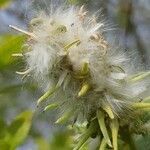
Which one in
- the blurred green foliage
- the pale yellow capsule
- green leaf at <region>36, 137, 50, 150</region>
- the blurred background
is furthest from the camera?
green leaf at <region>36, 137, 50, 150</region>

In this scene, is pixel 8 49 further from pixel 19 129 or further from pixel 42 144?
pixel 42 144

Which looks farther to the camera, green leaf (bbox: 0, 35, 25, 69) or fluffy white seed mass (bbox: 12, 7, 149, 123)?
green leaf (bbox: 0, 35, 25, 69)

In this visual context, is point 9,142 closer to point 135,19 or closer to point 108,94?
point 108,94

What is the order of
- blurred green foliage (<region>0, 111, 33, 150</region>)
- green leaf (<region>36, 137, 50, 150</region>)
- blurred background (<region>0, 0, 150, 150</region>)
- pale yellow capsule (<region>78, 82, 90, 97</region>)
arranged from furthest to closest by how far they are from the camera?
green leaf (<region>36, 137, 50, 150</region>), blurred green foliage (<region>0, 111, 33, 150</region>), blurred background (<region>0, 0, 150, 150</region>), pale yellow capsule (<region>78, 82, 90, 97</region>)

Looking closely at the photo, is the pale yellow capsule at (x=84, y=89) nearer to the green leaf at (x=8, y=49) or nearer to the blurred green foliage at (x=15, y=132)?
the green leaf at (x=8, y=49)

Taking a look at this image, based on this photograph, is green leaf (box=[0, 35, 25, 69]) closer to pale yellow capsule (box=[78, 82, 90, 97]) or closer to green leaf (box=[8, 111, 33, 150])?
green leaf (box=[8, 111, 33, 150])

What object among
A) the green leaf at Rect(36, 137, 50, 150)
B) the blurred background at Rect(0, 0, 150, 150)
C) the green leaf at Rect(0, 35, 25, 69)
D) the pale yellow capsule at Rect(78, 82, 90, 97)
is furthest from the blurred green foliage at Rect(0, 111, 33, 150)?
the pale yellow capsule at Rect(78, 82, 90, 97)

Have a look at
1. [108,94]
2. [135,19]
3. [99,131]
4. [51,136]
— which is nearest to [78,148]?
[99,131]
